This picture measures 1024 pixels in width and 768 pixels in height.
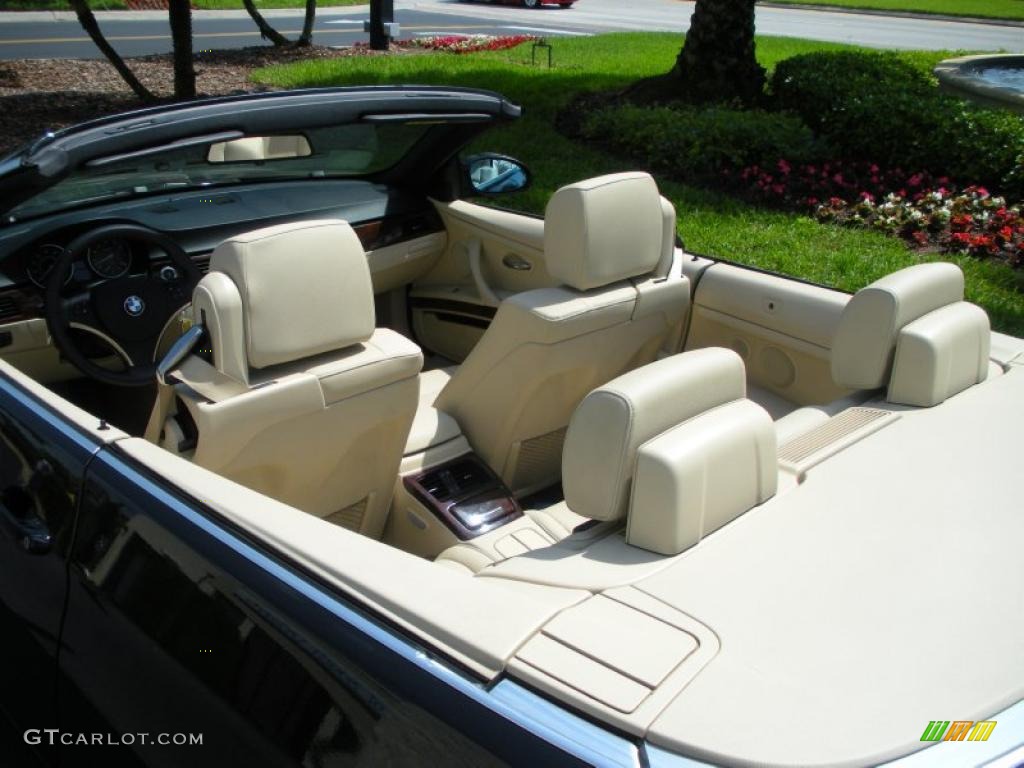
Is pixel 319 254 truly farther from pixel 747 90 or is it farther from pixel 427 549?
pixel 747 90

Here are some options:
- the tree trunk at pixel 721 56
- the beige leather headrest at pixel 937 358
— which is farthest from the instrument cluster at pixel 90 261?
the tree trunk at pixel 721 56

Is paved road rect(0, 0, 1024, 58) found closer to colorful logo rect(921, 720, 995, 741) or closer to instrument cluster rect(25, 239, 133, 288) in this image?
instrument cluster rect(25, 239, 133, 288)

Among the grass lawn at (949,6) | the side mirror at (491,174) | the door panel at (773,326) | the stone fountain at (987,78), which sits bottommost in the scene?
the door panel at (773,326)

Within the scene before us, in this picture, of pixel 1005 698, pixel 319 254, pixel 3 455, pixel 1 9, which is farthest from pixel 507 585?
pixel 1 9

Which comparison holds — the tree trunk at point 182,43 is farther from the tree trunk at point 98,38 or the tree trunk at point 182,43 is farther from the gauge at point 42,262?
the gauge at point 42,262

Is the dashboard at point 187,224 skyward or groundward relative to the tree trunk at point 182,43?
groundward

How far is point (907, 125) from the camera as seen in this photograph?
26.8 feet

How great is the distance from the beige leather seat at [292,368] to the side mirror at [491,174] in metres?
1.65

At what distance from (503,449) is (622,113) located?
22.9ft

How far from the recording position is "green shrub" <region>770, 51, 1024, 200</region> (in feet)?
25.2

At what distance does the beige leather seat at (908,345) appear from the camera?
247 cm

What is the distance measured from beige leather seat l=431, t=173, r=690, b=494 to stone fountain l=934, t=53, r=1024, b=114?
7.57 metres

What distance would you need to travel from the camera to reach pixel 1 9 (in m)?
22.9

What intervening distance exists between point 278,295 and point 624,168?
676cm
